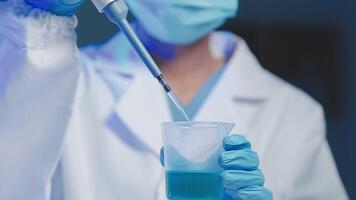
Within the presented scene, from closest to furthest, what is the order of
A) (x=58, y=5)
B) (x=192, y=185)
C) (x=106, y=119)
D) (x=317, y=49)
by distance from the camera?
(x=192, y=185), (x=58, y=5), (x=106, y=119), (x=317, y=49)

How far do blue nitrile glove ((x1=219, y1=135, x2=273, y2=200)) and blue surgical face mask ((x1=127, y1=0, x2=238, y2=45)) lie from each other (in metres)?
0.38

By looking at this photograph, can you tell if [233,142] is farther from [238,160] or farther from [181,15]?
[181,15]

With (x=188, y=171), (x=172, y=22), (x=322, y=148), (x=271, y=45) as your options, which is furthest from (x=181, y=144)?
(x=271, y=45)

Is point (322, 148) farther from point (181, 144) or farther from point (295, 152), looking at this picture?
point (181, 144)

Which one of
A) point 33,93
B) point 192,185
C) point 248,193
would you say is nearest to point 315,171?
point 248,193

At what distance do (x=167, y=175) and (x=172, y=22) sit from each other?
17.8 inches

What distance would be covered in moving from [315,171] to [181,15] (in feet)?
1.52

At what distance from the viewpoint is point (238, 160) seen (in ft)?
3.13

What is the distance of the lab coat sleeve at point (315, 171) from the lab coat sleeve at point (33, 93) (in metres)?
0.54

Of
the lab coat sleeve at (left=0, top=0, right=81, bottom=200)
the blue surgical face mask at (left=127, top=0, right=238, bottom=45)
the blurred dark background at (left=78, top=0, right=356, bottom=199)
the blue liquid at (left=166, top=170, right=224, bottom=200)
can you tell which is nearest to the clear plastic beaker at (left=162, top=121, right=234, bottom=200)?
the blue liquid at (left=166, top=170, right=224, bottom=200)

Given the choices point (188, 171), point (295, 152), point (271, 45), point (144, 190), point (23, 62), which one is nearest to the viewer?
point (188, 171)

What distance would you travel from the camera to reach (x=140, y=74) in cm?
131

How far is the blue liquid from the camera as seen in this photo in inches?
34.7

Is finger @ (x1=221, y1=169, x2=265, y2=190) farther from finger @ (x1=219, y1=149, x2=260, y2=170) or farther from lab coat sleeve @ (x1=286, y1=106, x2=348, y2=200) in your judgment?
lab coat sleeve @ (x1=286, y1=106, x2=348, y2=200)
